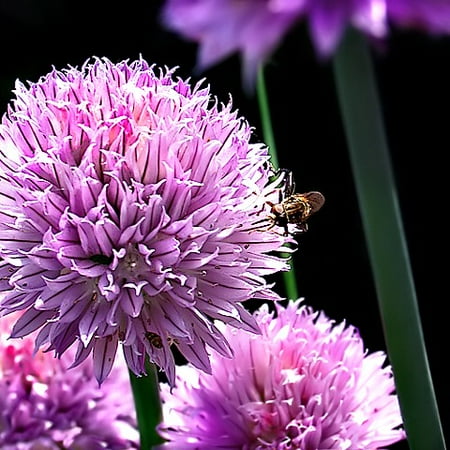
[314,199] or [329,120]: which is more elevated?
[329,120]

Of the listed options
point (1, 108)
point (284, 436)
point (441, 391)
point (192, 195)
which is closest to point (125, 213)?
point (192, 195)

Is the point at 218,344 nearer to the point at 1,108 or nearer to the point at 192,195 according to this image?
the point at 192,195

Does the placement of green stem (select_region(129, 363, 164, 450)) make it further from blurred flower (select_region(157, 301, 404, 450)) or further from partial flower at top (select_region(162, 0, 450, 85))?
partial flower at top (select_region(162, 0, 450, 85))

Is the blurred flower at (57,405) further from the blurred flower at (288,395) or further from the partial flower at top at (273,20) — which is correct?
the partial flower at top at (273,20)

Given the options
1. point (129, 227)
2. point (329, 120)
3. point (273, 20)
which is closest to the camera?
point (273, 20)

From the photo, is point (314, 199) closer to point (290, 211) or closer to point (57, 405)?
point (290, 211)

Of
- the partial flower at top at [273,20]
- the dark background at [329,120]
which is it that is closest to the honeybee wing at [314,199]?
the partial flower at top at [273,20]

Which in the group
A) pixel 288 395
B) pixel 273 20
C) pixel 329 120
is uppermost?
pixel 329 120

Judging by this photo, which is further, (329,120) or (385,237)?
(329,120)

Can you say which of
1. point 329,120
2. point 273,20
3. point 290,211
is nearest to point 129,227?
point 290,211
